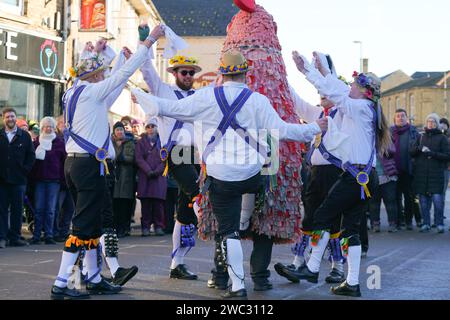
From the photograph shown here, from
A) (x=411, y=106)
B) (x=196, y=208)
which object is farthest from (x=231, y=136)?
(x=411, y=106)

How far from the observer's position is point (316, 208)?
8266 mm

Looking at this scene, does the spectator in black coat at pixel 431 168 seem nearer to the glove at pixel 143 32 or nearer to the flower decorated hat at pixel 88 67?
the glove at pixel 143 32

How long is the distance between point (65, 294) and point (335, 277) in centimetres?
298

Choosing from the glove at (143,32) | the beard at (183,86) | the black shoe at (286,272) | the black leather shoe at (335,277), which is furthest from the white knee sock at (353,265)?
the glove at (143,32)

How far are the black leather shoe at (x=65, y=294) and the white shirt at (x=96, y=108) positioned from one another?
49.4 inches

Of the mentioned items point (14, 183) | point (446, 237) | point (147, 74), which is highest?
point (147, 74)

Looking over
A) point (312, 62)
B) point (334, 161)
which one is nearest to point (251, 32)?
point (312, 62)

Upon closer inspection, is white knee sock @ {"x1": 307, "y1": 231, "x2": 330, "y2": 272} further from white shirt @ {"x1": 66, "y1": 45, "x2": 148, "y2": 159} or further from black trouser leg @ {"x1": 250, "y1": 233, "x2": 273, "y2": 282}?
white shirt @ {"x1": 66, "y1": 45, "x2": 148, "y2": 159}

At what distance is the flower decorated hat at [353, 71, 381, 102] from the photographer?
7.34m

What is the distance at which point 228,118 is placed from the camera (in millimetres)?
6457

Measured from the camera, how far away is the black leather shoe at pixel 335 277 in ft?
26.4

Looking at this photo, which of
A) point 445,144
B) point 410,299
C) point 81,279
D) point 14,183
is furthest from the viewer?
point 445,144
